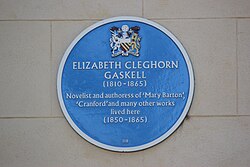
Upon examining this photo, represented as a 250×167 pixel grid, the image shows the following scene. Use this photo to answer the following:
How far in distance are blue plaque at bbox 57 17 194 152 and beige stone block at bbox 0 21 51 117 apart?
Result: 0.19m

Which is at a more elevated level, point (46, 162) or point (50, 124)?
point (50, 124)

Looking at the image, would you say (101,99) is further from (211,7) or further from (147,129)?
(211,7)

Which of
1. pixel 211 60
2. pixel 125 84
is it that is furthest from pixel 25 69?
pixel 211 60

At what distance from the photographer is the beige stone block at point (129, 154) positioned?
181 inches

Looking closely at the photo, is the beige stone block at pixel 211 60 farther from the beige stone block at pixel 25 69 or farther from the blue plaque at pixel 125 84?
the beige stone block at pixel 25 69

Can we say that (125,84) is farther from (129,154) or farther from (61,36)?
(61,36)

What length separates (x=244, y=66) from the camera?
4.63m

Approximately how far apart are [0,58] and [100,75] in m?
0.96

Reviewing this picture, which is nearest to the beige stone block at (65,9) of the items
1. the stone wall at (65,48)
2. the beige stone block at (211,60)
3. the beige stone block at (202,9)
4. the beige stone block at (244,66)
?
the stone wall at (65,48)

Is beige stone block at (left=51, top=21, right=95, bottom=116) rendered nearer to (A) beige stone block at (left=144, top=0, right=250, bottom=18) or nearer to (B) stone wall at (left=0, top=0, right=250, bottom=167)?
(B) stone wall at (left=0, top=0, right=250, bottom=167)

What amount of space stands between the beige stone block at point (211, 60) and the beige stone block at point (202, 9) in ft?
0.22

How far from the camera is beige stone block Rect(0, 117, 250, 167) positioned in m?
4.61

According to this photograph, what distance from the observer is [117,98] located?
4.62 meters

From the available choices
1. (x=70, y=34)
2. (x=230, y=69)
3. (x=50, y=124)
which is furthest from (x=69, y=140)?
(x=230, y=69)
